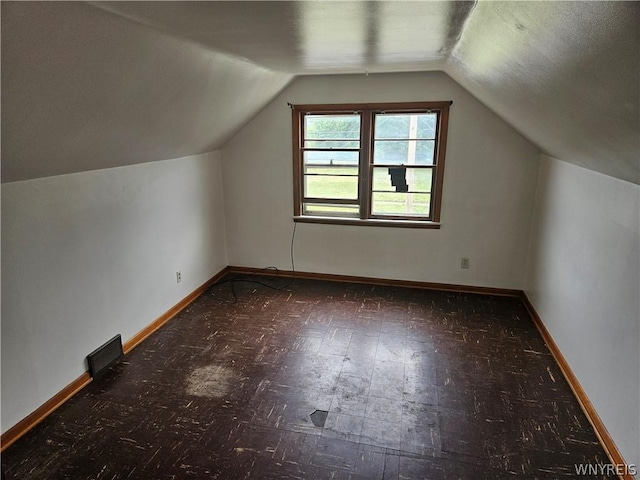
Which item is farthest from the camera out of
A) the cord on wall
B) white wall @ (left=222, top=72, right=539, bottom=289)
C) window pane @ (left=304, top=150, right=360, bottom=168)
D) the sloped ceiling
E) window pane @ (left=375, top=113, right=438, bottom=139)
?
the cord on wall

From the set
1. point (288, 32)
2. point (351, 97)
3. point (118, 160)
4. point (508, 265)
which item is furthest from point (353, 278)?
point (288, 32)

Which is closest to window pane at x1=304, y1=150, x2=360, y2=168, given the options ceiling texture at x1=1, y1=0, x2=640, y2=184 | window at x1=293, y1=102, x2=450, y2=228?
window at x1=293, y1=102, x2=450, y2=228

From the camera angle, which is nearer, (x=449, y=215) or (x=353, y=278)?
(x=449, y=215)

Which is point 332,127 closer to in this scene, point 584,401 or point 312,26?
point 312,26

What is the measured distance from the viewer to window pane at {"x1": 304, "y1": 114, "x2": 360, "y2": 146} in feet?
13.0

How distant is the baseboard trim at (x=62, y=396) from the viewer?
2.14 metres

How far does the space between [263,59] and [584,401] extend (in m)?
2.86

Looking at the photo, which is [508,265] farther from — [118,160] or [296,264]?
[118,160]

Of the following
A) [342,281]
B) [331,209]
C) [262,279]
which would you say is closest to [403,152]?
[331,209]

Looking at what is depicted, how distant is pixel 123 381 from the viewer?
2.66m

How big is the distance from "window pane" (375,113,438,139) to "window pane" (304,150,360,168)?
36 centimetres

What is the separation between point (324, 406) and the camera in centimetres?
243

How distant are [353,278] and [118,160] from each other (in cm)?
253

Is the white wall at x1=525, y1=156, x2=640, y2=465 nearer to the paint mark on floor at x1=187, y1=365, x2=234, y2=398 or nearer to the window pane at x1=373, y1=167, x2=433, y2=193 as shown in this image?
the window pane at x1=373, y1=167, x2=433, y2=193
